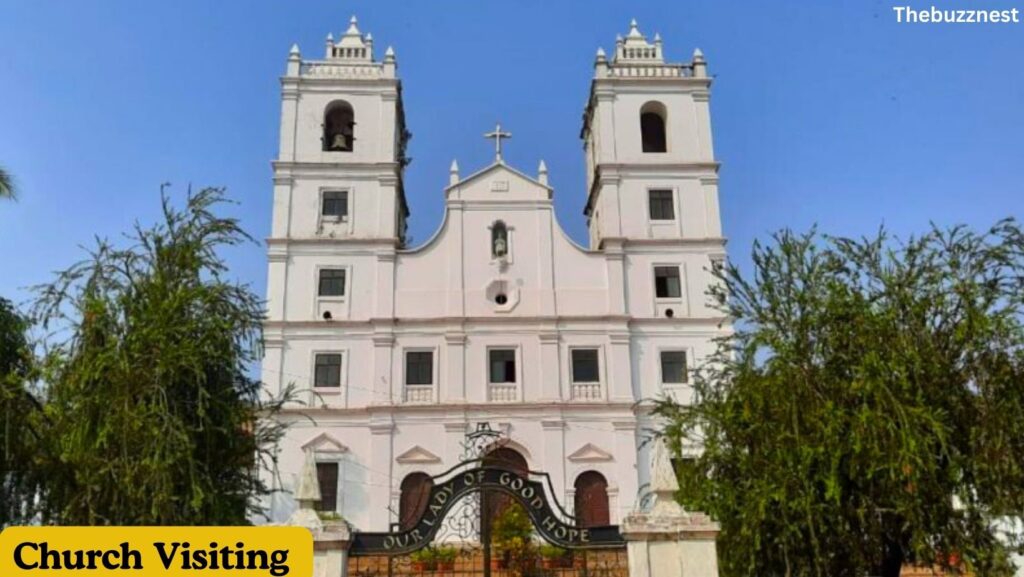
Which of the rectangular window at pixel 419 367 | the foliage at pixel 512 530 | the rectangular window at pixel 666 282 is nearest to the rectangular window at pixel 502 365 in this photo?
the rectangular window at pixel 419 367

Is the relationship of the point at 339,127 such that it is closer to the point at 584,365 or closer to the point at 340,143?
the point at 340,143

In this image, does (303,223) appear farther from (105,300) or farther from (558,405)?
(105,300)

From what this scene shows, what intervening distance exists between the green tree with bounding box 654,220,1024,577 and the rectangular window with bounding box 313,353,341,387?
1493 centimetres

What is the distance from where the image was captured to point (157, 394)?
42.8ft

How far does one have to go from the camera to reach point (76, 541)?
270 inches

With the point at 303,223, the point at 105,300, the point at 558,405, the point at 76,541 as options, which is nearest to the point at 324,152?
the point at 303,223

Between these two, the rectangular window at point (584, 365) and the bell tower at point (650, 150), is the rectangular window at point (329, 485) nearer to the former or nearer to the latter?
the rectangular window at point (584, 365)

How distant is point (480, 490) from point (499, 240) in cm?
1888

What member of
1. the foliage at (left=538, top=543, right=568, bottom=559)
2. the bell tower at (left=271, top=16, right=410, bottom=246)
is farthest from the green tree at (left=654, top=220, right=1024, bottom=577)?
the bell tower at (left=271, top=16, right=410, bottom=246)

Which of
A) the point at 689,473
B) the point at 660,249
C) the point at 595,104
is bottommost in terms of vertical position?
the point at 689,473

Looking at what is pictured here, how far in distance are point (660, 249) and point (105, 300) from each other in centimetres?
1906

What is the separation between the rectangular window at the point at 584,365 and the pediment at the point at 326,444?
23.8 feet

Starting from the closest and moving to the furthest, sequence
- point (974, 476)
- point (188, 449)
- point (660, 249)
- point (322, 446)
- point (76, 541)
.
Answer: point (76, 541), point (188, 449), point (974, 476), point (322, 446), point (660, 249)

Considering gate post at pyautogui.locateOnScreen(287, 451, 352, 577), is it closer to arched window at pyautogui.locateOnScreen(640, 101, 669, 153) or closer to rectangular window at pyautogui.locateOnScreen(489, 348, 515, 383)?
rectangular window at pyautogui.locateOnScreen(489, 348, 515, 383)
